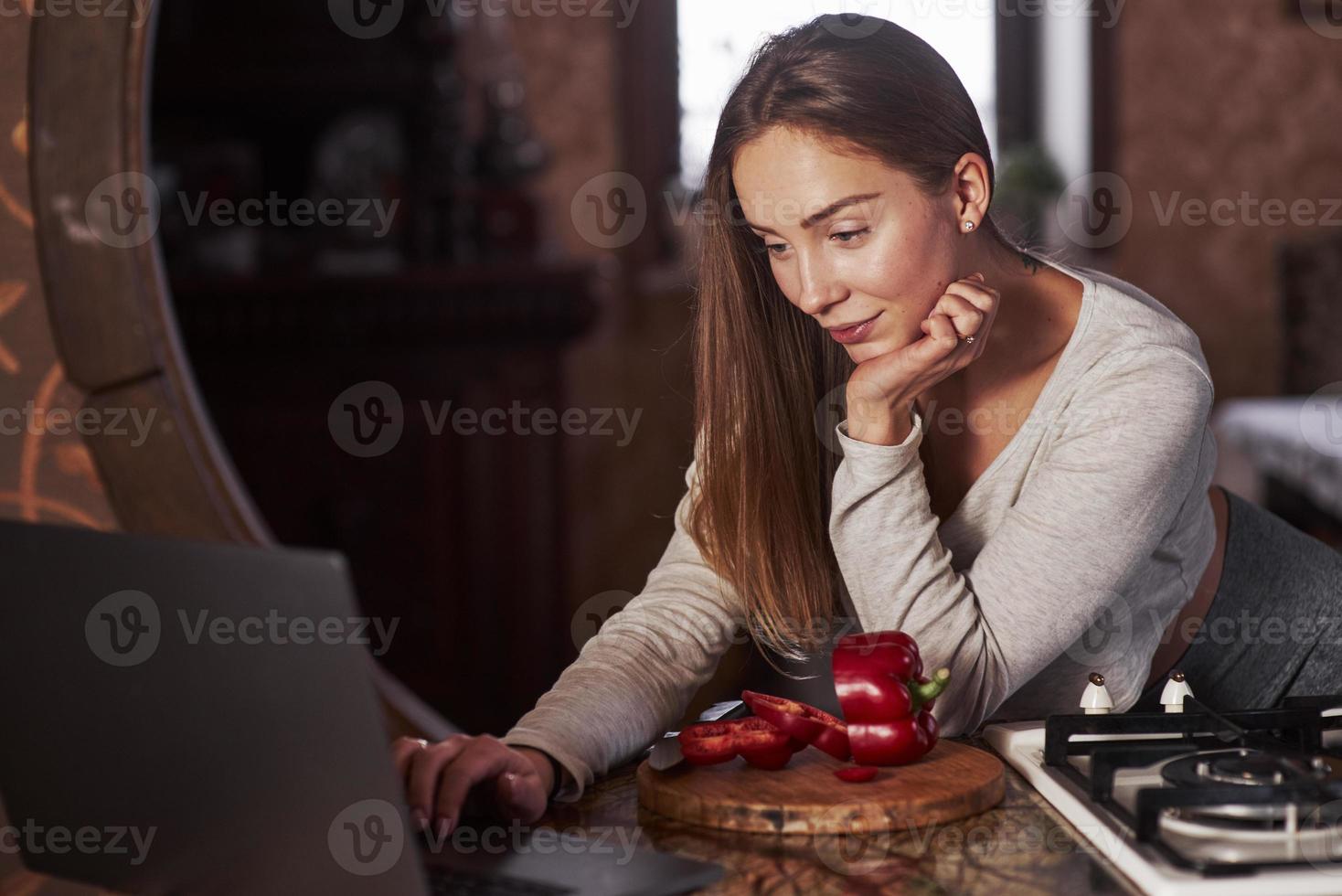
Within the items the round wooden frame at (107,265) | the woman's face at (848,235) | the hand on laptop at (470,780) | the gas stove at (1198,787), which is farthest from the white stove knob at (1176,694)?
the round wooden frame at (107,265)

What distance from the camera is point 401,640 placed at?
3.31 meters

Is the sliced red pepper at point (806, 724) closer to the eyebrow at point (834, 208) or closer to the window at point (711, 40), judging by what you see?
the eyebrow at point (834, 208)

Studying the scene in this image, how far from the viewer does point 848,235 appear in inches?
48.0

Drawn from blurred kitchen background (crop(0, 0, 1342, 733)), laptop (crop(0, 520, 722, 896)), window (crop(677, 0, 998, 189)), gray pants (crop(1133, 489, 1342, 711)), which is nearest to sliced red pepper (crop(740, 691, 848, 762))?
laptop (crop(0, 520, 722, 896))

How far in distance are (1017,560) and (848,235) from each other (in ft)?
1.04

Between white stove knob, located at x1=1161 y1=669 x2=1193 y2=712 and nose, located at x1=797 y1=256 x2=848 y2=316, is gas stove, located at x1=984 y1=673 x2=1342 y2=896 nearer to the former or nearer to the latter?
white stove knob, located at x1=1161 y1=669 x2=1193 y2=712

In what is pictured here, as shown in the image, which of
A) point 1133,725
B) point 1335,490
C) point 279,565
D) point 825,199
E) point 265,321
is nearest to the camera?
point 279,565

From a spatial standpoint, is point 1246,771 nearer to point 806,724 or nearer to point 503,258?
point 806,724

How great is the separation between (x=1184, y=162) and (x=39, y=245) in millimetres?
3902

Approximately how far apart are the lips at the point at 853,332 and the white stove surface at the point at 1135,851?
0.39 metres

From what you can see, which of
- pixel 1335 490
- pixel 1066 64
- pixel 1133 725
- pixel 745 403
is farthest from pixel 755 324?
pixel 1066 64

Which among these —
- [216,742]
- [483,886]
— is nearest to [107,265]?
[216,742]

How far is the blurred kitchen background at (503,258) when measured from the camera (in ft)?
10.6

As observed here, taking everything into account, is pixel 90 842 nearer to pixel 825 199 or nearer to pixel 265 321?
pixel 825 199
